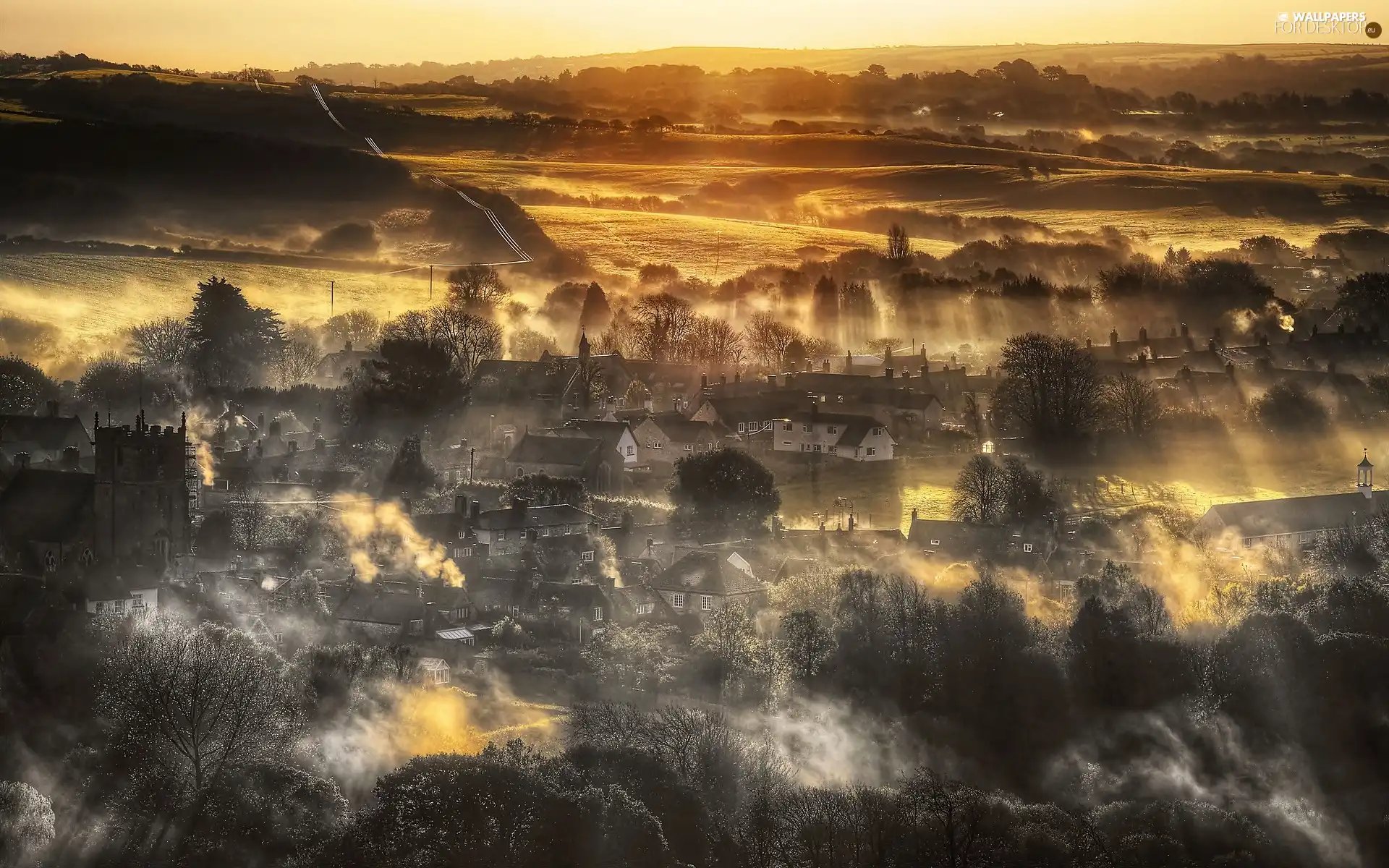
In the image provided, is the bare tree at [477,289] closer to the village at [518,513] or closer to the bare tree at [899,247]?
the village at [518,513]

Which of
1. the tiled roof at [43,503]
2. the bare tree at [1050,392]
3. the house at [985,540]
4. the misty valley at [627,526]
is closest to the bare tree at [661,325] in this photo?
the misty valley at [627,526]

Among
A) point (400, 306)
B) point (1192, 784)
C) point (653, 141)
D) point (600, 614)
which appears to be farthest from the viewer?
point (653, 141)

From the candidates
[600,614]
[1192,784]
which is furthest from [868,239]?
[1192,784]

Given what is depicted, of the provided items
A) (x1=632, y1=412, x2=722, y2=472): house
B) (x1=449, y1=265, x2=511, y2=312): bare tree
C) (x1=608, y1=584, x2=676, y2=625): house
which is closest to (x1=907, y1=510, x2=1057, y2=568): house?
(x1=608, y1=584, x2=676, y2=625): house

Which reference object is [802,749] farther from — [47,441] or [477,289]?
[477,289]

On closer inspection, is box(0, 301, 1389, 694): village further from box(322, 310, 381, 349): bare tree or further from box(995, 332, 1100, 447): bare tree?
box(322, 310, 381, 349): bare tree

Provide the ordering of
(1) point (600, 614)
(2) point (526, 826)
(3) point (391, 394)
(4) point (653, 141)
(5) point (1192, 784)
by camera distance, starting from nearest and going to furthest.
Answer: (2) point (526, 826) < (5) point (1192, 784) < (1) point (600, 614) < (3) point (391, 394) < (4) point (653, 141)

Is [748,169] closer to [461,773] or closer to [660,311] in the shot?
[660,311]
